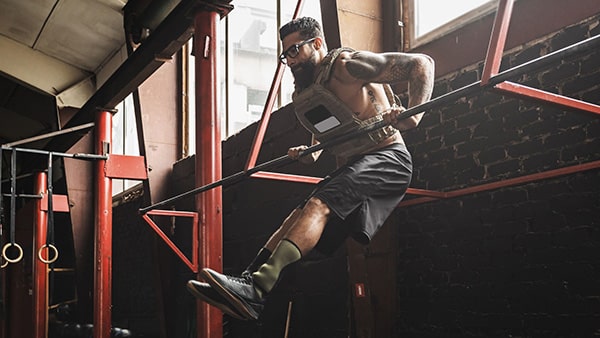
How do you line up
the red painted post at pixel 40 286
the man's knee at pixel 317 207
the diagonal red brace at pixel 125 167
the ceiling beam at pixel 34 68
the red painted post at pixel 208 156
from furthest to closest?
the ceiling beam at pixel 34 68, the red painted post at pixel 40 286, the diagonal red brace at pixel 125 167, the red painted post at pixel 208 156, the man's knee at pixel 317 207

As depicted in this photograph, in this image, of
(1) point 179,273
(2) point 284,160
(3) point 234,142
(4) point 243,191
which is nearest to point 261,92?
(3) point 234,142

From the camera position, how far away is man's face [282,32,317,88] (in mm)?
3656

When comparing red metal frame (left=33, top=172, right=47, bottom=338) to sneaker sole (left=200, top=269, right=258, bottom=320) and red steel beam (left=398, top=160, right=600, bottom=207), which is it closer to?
red steel beam (left=398, top=160, right=600, bottom=207)

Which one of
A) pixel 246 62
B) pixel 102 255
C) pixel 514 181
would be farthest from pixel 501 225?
pixel 102 255

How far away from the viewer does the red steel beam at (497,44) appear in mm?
2627

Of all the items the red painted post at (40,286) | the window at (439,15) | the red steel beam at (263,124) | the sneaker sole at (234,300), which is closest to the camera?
the sneaker sole at (234,300)

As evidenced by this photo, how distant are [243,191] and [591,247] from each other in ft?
13.2

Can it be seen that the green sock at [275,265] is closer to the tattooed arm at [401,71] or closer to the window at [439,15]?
the tattooed arm at [401,71]

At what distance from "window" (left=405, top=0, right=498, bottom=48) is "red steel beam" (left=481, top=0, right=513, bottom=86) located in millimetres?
1605

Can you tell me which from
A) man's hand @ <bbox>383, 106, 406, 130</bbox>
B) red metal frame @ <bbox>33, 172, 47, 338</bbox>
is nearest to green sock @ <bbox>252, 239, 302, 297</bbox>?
man's hand @ <bbox>383, 106, 406, 130</bbox>

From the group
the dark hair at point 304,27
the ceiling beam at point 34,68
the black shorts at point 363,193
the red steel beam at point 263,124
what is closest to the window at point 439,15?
the red steel beam at point 263,124

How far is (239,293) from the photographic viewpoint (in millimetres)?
3020

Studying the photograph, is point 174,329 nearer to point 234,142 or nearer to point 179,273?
point 179,273

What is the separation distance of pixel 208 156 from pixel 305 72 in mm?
1796
